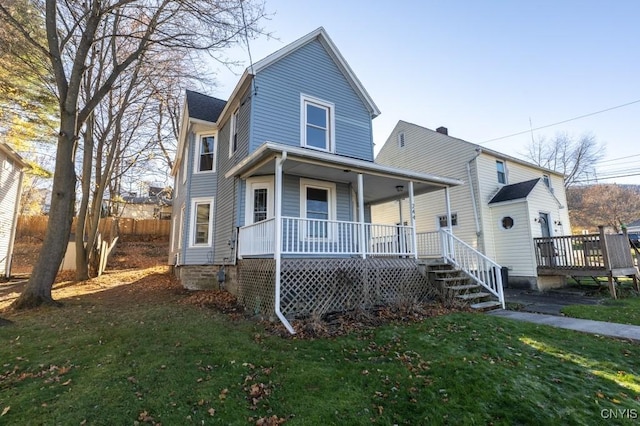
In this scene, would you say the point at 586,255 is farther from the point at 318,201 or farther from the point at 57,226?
the point at 57,226

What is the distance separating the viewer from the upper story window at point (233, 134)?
11.0 meters

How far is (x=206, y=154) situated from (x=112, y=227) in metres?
15.5

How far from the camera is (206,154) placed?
1268 cm

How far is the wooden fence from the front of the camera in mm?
23172

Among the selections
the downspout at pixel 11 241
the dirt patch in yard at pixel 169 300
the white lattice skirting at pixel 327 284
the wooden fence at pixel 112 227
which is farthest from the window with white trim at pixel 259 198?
Answer: the wooden fence at pixel 112 227

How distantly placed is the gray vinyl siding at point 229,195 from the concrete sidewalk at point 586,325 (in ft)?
25.2

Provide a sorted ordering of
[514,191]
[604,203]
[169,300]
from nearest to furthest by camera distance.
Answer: [169,300] → [514,191] → [604,203]

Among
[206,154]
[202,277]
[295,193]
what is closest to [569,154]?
[295,193]

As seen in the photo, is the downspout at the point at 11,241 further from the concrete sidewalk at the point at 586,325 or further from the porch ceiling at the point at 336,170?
the concrete sidewalk at the point at 586,325

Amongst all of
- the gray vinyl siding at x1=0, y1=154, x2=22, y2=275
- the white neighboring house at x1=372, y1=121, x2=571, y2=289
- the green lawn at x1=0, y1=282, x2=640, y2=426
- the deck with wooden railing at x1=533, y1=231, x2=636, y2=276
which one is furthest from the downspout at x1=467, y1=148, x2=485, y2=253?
the gray vinyl siding at x1=0, y1=154, x2=22, y2=275

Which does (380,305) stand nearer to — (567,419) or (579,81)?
(567,419)

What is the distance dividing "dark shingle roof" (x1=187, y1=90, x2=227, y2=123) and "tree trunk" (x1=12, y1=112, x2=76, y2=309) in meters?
4.70

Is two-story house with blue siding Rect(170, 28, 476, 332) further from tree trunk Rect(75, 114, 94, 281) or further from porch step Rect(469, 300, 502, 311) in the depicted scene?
tree trunk Rect(75, 114, 94, 281)

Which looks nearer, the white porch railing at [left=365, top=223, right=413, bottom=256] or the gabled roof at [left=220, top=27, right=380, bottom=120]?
the white porch railing at [left=365, top=223, right=413, bottom=256]
